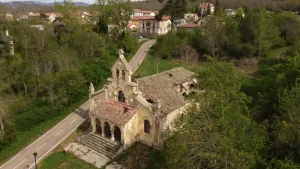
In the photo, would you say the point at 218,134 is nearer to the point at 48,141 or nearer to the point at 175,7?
the point at 48,141

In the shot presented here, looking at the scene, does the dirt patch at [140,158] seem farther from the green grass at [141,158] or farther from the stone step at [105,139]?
the stone step at [105,139]

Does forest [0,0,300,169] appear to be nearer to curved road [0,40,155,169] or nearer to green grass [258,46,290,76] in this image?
green grass [258,46,290,76]

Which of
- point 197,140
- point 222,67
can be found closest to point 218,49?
point 222,67

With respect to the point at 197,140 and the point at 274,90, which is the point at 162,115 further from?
the point at 274,90

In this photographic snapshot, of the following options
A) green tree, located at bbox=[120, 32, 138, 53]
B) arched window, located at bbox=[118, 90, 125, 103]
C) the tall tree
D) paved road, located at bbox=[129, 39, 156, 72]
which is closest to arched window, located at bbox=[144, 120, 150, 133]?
arched window, located at bbox=[118, 90, 125, 103]

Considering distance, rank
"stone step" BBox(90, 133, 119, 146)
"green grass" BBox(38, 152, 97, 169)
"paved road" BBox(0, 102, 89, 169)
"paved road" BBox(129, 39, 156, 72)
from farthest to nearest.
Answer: "paved road" BBox(129, 39, 156, 72), "stone step" BBox(90, 133, 119, 146), "paved road" BBox(0, 102, 89, 169), "green grass" BBox(38, 152, 97, 169)

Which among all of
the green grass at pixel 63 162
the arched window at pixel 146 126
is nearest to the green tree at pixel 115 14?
the arched window at pixel 146 126

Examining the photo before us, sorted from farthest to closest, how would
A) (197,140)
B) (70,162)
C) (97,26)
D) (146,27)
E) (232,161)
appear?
(146,27), (97,26), (70,162), (197,140), (232,161)
